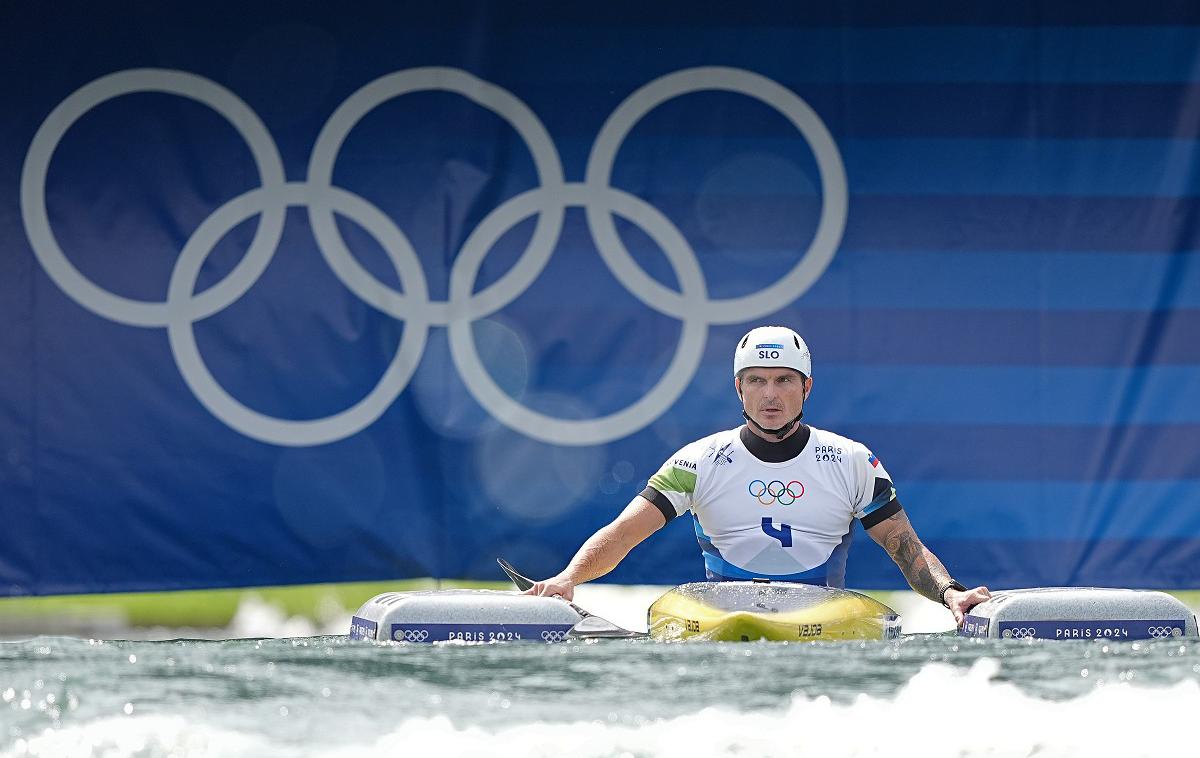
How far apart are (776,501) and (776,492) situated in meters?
0.04

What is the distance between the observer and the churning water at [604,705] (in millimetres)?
3312

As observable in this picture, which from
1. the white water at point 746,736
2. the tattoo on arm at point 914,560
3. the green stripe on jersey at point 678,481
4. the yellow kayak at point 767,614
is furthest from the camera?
the green stripe on jersey at point 678,481

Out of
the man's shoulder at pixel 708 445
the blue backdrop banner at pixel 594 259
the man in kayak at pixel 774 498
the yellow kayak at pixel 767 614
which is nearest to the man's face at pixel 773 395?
the man in kayak at pixel 774 498

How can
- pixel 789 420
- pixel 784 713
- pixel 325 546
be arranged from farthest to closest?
1. pixel 325 546
2. pixel 789 420
3. pixel 784 713

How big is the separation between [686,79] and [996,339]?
1.92m

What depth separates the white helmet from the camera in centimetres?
597

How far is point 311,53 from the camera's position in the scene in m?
7.38

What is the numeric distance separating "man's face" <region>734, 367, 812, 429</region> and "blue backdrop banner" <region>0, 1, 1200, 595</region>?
1.35 m

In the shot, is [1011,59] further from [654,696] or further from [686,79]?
[654,696]

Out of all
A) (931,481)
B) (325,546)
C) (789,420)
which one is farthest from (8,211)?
(931,481)

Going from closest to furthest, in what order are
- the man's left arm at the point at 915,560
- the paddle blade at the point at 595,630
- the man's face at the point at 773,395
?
the paddle blade at the point at 595,630 < the man's left arm at the point at 915,560 < the man's face at the point at 773,395

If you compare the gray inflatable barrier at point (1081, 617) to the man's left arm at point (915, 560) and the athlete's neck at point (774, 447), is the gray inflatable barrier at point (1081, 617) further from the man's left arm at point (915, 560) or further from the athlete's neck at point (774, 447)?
the athlete's neck at point (774, 447)

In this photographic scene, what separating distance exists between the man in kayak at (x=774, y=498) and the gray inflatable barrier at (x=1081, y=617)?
0.62 metres

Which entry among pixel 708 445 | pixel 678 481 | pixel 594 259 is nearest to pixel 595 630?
pixel 678 481
